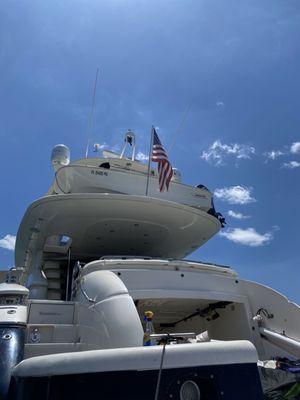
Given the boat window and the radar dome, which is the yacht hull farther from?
the radar dome

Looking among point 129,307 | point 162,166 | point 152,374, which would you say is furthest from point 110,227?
point 152,374

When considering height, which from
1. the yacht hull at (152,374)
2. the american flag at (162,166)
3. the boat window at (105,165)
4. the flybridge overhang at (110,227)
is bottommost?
the yacht hull at (152,374)

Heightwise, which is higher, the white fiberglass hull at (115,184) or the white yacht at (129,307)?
the white fiberglass hull at (115,184)

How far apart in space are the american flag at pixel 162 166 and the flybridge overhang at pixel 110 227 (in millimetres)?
618

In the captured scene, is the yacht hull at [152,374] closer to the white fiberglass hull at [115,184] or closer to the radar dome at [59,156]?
the white fiberglass hull at [115,184]

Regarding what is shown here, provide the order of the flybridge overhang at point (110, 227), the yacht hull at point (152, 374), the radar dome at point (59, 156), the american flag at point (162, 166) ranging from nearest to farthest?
the yacht hull at point (152, 374) < the flybridge overhang at point (110, 227) < the american flag at point (162, 166) < the radar dome at point (59, 156)

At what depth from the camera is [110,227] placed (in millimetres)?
10398

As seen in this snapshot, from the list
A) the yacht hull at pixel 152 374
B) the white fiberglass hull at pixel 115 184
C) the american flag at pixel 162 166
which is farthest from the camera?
the white fiberglass hull at pixel 115 184

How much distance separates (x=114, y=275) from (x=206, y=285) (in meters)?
1.80

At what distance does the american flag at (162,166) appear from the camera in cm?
977

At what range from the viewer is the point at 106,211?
9633 mm

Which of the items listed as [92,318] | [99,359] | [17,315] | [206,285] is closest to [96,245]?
[206,285]

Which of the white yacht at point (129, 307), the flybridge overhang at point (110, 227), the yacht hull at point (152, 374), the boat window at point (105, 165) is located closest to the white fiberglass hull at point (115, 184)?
the white yacht at point (129, 307)

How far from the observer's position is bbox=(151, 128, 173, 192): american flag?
32.1 ft
